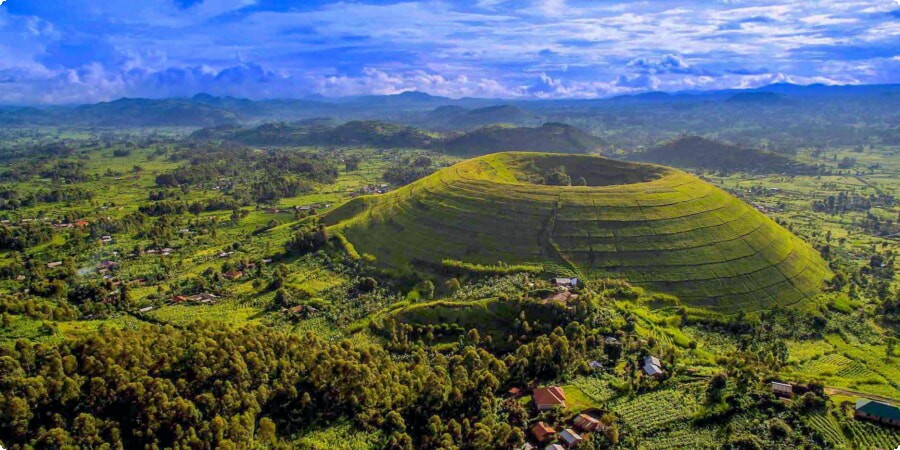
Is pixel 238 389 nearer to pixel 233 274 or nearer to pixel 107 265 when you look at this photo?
pixel 233 274

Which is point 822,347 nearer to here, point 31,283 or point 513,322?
point 513,322

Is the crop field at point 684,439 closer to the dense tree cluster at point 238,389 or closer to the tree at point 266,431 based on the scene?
the dense tree cluster at point 238,389

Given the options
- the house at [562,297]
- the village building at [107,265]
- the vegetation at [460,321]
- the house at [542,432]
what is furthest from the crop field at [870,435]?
the village building at [107,265]

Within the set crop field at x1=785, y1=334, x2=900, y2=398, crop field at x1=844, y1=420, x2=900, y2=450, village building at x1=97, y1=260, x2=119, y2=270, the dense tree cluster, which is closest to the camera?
crop field at x1=844, y1=420, x2=900, y2=450

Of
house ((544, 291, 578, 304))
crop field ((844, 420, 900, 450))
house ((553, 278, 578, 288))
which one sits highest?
house ((544, 291, 578, 304))

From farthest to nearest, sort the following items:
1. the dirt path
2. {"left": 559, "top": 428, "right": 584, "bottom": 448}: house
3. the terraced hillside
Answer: the terraced hillside < the dirt path < {"left": 559, "top": 428, "right": 584, "bottom": 448}: house

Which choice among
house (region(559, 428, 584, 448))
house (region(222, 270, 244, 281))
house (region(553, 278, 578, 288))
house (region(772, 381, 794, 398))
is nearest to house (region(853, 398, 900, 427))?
house (region(772, 381, 794, 398))

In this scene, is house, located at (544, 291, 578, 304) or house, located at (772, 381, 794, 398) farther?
house, located at (544, 291, 578, 304)

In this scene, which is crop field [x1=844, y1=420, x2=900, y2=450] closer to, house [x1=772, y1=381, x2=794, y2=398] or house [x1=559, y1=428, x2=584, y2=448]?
house [x1=772, y1=381, x2=794, y2=398]
